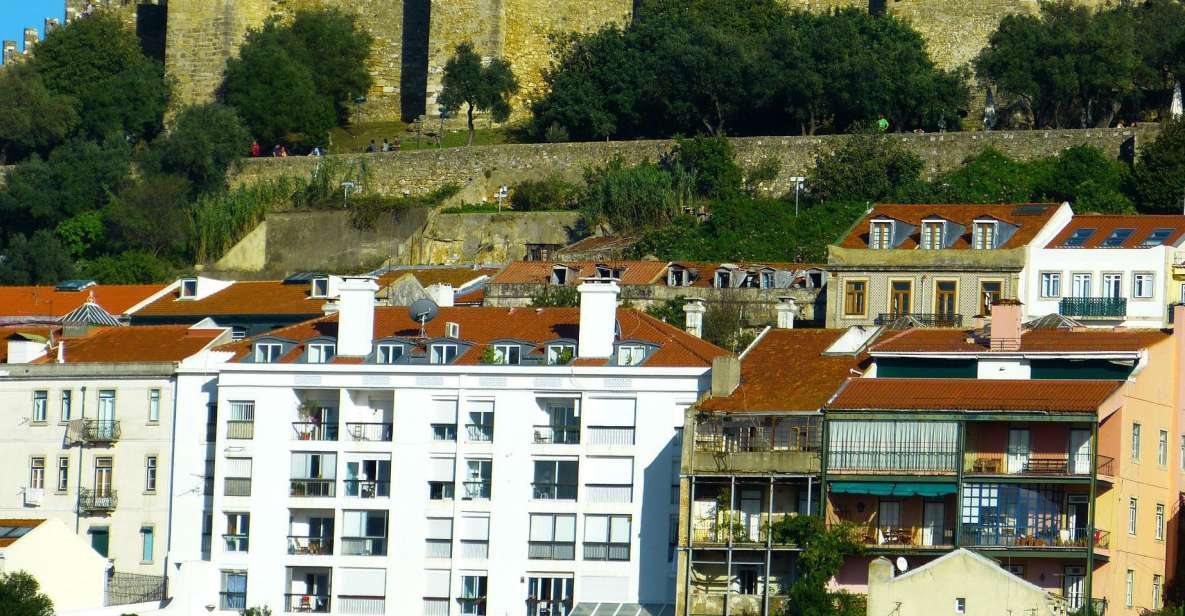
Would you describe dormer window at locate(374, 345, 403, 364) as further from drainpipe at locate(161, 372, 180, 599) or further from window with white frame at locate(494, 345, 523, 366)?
drainpipe at locate(161, 372, 180, 599)

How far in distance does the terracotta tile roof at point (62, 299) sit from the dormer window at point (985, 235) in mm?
18404

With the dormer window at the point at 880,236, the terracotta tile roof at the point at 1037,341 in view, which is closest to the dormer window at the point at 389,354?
the terracotta tile roof at the point at 1037,341

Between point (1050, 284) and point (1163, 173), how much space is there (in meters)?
9.40

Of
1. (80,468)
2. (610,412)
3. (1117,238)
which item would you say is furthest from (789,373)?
(80,468)

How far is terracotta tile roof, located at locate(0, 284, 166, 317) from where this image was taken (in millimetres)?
63969

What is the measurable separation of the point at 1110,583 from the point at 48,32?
4903 cm

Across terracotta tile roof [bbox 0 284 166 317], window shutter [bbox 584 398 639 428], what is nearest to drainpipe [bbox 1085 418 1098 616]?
window shutter [bbox 584 398 639 428]

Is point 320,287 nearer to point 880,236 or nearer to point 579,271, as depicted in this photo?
point 579,271

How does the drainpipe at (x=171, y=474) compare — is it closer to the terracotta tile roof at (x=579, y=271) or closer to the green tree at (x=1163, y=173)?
the terracotta tile roof at (x=579, y=271)

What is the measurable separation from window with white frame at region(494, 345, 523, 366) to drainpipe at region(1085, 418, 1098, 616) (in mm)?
11562

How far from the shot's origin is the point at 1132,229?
57.9 metres

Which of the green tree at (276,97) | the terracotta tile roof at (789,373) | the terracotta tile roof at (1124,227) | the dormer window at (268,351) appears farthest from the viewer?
the green tree at (276,97)

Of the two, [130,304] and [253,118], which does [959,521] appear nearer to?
[130,304]

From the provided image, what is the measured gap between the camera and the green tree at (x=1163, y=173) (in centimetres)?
6512
